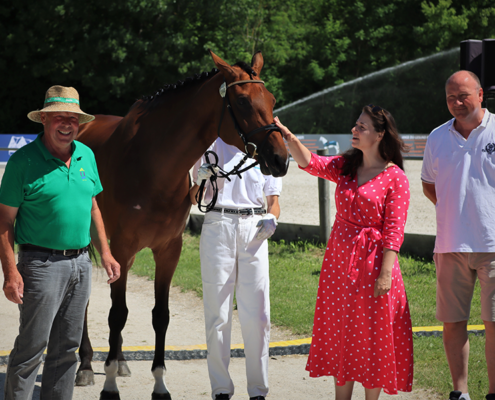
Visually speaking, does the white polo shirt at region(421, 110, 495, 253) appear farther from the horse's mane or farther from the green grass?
the horse's mane

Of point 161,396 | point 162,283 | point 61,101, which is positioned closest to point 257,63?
point 61,101

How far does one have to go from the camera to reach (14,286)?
2.89m

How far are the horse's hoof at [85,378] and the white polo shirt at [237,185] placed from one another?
1.89 m

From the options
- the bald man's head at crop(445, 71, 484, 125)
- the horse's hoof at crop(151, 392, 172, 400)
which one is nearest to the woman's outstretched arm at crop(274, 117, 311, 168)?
the bald man's head at crop(445, 71, 484, 125)

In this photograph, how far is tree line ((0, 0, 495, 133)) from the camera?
1083 inches

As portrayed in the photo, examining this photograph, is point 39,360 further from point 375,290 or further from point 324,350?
point 375,290

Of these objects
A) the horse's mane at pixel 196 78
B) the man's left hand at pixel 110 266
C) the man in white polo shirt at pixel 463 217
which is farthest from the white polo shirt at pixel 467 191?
the man's left hand at pixel 110 266

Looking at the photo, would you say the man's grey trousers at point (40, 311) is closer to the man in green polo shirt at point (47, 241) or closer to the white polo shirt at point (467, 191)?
the man in green polo shirt at point (47, 241)

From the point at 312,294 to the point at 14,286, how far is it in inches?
174

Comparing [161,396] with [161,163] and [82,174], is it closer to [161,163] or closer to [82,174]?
[161,163]

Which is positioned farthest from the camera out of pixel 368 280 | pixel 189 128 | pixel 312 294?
pixel 312 294

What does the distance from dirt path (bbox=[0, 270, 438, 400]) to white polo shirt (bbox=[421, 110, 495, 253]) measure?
127cm

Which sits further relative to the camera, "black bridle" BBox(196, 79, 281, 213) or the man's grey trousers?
"black bridle" BBox(196, 79, 281, 213)

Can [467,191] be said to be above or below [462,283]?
above
